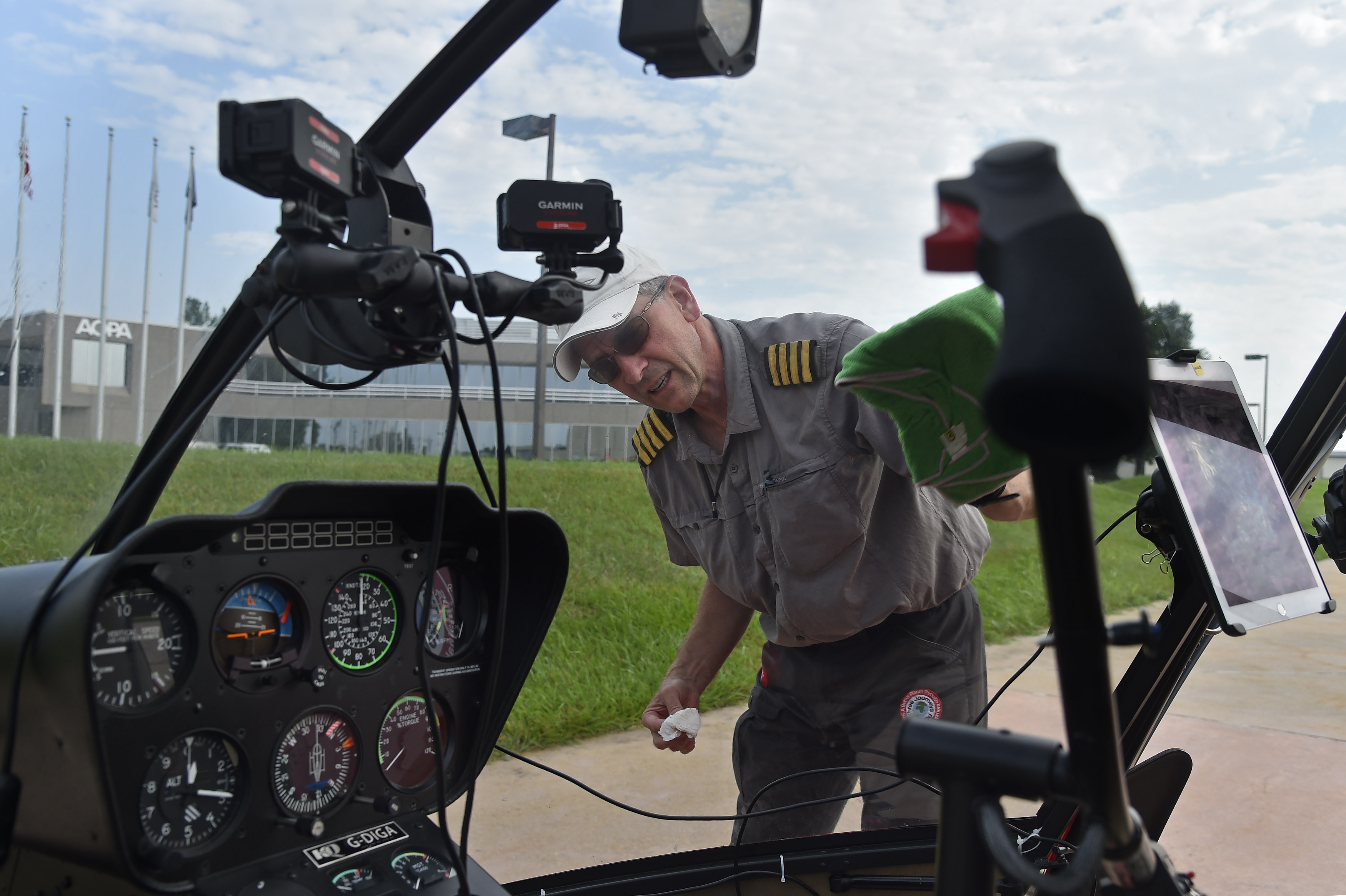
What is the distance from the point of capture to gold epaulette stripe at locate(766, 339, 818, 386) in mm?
2301

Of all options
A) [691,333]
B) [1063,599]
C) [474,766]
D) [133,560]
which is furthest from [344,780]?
[691,333]

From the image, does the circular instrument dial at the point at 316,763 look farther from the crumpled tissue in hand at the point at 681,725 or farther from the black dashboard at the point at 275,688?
the crumpled tissue in hand at the point at 681,725

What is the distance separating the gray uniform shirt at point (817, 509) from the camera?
2.23 meters

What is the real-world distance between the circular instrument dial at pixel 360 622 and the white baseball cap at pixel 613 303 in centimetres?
87

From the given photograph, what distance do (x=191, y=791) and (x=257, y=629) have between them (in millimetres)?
210

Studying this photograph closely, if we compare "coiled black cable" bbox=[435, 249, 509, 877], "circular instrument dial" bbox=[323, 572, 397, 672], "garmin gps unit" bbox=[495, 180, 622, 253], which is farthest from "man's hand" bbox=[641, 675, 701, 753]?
"garmin gps unit" bbox=[495, 180, 622, 253]

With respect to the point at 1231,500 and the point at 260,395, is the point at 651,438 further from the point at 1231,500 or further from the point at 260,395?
the point at 1231,500

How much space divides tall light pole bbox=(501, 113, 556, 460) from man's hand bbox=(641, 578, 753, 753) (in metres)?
0.89

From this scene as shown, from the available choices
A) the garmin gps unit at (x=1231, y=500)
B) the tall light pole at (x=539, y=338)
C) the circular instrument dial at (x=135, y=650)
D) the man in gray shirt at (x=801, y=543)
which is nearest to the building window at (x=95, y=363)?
the tall light pole at (x=539, y=338)

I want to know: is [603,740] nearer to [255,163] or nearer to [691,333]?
[691,333]

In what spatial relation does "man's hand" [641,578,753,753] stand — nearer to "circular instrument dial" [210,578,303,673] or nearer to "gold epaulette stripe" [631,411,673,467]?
"gold epaulette stripe" [631,411,673,467]

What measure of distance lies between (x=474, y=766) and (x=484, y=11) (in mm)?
1062

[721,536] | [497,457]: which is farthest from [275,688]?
[721,536]

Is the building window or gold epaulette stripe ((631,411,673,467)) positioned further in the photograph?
the building window
